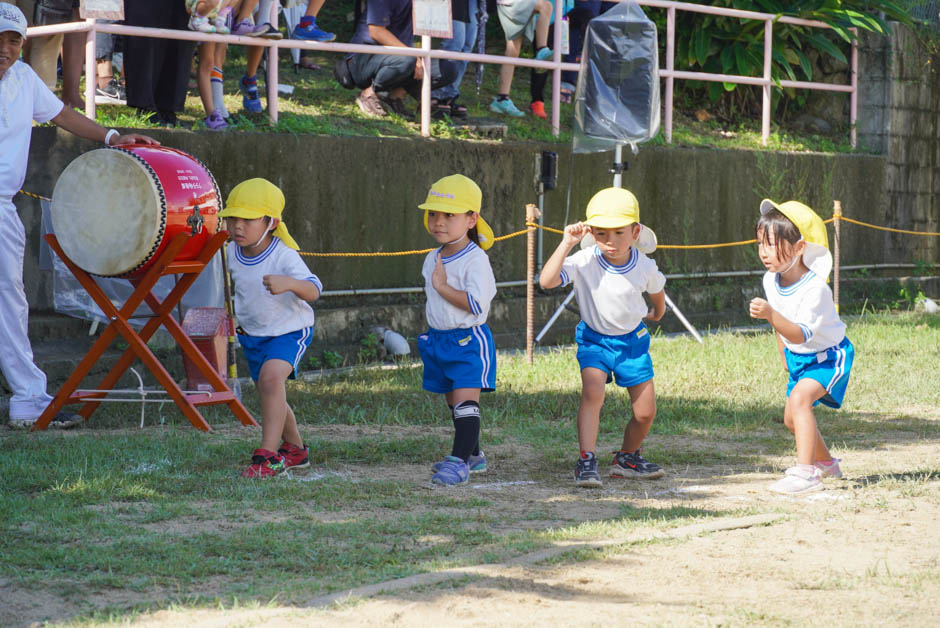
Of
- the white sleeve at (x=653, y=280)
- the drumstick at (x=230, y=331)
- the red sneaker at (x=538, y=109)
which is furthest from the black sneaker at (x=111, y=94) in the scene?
the white sleeve at (x=653, y=280)

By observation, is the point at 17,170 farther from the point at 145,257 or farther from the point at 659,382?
the point at 659,382

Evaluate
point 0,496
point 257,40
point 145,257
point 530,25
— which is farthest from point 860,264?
point 0,496

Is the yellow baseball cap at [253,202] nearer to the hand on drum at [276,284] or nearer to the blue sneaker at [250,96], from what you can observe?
the hand on drum at [276,284]

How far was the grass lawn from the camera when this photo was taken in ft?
14.3

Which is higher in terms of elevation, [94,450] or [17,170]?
[17,170]

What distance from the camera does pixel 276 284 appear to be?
A: 598 centimetres

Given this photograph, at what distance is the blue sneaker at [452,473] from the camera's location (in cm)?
603

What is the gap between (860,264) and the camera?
50.4 feet

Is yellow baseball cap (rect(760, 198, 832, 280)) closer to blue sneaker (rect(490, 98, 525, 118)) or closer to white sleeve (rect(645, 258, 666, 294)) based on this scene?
white sleeve (rect(645, 258, 666, 294))

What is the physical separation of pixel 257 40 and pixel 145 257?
337 cm

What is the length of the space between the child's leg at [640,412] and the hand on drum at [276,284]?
1703 mm

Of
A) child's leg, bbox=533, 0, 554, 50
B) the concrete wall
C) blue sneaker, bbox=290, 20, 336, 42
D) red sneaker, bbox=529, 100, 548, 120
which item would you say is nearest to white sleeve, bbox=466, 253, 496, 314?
blue sneaker, bbox=290, 20, 336, 42

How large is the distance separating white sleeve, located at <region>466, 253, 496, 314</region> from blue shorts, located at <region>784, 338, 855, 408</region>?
1466 mm

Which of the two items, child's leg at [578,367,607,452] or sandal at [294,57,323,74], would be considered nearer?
child's leg at [578,367,607,452]
